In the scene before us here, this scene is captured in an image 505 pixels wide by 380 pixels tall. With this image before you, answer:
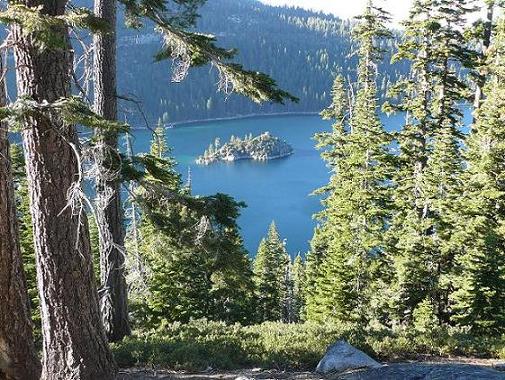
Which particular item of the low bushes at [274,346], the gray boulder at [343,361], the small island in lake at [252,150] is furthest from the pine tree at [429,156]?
the small island in lake at [252,150]

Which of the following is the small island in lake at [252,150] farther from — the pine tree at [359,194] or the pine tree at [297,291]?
the pine tree at [359,194]

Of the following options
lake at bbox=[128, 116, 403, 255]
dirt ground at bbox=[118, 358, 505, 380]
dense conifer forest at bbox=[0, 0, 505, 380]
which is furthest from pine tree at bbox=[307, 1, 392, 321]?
lake at bbox=[128, 116, 403, 255]

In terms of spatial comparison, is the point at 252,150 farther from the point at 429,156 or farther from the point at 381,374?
the point at 381,374

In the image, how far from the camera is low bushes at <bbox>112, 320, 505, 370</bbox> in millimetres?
7840

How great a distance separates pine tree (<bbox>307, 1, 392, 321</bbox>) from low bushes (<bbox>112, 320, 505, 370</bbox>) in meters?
10.7

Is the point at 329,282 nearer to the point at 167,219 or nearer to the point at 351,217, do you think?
the point at 351,217

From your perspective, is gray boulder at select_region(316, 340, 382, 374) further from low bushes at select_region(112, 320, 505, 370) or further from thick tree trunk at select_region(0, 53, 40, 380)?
thick tree trunk at select_region(0, 53, 40, 380)

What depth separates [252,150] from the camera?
435ft

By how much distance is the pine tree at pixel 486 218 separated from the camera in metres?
16.4

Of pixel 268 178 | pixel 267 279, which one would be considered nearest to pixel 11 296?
pixel 267 279

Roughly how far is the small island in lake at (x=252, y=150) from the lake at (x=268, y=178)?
9.14ft

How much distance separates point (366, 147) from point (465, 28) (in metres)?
5.61

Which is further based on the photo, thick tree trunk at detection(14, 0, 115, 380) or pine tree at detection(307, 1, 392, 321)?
pine tree at detection(307, 1, 392, 321)

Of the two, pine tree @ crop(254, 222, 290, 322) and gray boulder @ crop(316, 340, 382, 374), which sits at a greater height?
gray boulder @ crop(316, 340, 382, 374)
